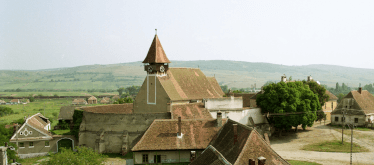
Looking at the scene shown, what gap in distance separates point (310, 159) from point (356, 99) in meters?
31.1

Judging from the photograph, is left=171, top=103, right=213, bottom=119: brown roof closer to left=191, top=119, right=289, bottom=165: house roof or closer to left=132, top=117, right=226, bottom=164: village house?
left=132, top=117, right=226, bottom=164: village house

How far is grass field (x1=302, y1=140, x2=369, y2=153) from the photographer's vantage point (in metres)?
42.0

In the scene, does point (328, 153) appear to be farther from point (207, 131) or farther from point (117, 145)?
point (117, 145)

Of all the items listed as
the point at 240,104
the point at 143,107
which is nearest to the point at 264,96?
the point at 240,104

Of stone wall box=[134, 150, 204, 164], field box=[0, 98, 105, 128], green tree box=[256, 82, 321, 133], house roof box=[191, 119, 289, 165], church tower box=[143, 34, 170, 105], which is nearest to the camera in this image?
house roof box=[191, 119, 289, 165]

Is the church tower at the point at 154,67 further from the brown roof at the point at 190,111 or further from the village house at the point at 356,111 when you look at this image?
the village house at the point at 356,111

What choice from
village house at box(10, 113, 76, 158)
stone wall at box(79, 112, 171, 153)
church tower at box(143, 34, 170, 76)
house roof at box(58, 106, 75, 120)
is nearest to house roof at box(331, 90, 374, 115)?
church tower at box(143, 34, 170, 76)

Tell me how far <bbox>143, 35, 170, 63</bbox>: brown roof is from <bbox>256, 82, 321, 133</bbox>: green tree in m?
18.9

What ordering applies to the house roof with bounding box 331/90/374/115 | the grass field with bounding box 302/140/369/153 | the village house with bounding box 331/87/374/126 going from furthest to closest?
the house roof with bounding box 331/90/374/115
the village house with bounding box 331/87/374/126
the grass field with bounding box 302/140/369/153

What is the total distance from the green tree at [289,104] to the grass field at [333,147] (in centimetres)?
483

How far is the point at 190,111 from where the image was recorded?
45.0m

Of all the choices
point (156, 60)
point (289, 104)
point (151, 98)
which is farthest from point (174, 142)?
point (289, 104)

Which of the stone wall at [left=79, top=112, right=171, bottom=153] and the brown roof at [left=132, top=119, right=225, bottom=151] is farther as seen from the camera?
the stone wall at [left=79, top=112, right=171, bottom=153]

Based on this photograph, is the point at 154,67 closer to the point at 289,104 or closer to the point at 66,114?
the point at 289,104
